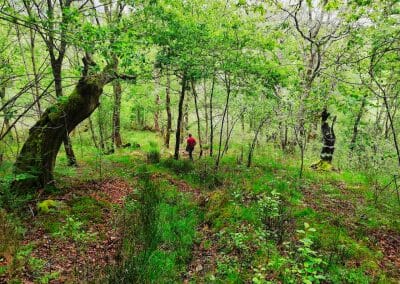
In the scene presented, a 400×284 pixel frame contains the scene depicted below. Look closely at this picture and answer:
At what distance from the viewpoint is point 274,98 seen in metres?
11.0

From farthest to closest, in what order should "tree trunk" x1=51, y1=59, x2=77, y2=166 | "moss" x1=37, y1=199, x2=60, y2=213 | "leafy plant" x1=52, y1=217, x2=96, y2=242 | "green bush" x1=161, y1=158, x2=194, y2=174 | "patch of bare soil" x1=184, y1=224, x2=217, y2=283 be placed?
"green bush" x1=161, y1=158, x2=194, y2=174, "tree trunk" x1=51, y1=59, x2=77, y2=166, "moss" x1=37, y1=199, x2=60, y2=213, "leafy plant" x1=52, y1=217, x2=96, y2=242, "patch of bare soil" x1=184, y1=224, x2=217, y2=283

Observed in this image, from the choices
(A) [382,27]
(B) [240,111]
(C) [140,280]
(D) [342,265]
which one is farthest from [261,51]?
(C) [140,280]

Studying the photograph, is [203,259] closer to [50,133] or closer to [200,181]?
[200,181]

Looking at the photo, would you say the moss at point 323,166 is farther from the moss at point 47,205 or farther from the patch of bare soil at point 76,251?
the moss at point 47,205

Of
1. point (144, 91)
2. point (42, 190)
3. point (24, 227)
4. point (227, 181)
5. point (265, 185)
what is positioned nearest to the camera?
point (24, 227)

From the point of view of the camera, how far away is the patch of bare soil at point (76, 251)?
13.3ft

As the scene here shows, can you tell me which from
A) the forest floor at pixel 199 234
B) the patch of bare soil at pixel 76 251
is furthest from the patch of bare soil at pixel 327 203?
the patch of bare soil at pixel 76 251

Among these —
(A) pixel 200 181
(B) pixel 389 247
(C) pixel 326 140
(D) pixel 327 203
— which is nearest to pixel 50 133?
(A) pixel 200 181

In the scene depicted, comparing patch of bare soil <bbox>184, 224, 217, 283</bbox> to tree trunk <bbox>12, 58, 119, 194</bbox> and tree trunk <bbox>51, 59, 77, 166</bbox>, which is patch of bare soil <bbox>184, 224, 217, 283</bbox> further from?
tree trunk <bbox>51, 59, 77, 166</bbox>

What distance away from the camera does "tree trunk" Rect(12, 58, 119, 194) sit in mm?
6531

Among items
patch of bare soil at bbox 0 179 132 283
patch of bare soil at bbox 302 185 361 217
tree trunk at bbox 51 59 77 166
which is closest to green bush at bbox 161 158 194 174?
tree trunk at bbox 51 59 77 166

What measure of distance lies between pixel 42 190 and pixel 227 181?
5544mm

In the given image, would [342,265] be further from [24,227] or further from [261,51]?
[261,51]

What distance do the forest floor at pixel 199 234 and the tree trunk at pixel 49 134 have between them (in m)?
0.51
